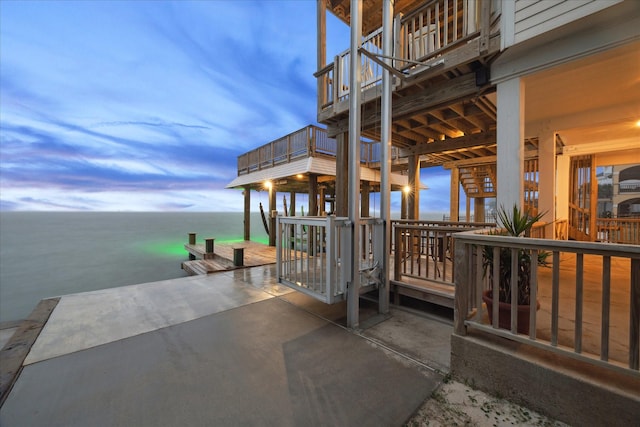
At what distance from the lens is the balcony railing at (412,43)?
3.34m

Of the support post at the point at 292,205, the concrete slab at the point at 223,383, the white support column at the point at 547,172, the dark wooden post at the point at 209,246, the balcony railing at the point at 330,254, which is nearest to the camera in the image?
the concrete slab at the point at 223,383

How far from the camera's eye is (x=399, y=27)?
3.98m

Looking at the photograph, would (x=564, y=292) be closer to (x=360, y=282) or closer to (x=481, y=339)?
(x=481, y=339)

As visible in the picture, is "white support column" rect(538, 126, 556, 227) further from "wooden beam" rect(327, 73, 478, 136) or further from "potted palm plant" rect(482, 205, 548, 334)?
"potted palm plant" rect(482, 205, 548, 334)

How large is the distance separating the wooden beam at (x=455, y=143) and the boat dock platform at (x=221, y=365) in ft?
14.4

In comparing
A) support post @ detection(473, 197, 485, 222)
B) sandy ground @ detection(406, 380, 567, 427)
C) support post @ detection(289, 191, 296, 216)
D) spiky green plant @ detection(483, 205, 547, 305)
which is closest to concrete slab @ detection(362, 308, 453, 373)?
sandy ground @ detection(406, 380, 567, 427)

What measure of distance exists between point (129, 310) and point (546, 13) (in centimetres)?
661

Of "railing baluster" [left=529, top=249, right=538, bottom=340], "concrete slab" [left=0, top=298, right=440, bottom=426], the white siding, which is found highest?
the white siding

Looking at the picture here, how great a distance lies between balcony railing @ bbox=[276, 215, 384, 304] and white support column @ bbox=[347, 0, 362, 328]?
68mm

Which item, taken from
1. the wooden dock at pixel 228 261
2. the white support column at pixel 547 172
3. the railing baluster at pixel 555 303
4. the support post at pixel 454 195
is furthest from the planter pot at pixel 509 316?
the support post at pixel 454 195

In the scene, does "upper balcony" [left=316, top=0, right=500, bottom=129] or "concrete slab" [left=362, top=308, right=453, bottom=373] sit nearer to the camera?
"concrete slab" [left=362, top=308, right=453, bottom=373]

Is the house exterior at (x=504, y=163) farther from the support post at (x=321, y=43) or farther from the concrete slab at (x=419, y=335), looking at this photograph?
the concrete slab at (x=419, y=335)

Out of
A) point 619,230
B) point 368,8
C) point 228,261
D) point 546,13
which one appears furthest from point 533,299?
point 619,230

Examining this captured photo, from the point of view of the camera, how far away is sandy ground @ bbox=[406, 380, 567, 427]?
5.29 feet
